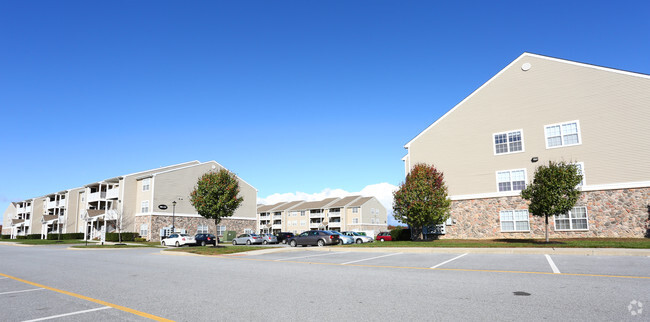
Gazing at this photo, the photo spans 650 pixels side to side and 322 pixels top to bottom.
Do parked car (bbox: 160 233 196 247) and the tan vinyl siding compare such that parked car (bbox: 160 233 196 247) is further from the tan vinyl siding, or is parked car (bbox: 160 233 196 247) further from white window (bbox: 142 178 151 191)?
the tan vinyl siding

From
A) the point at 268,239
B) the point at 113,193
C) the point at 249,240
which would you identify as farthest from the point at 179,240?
the point at 113,193

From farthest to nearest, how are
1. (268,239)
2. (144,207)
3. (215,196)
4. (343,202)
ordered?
(343,202), (144,207), (268,239), (215,196)

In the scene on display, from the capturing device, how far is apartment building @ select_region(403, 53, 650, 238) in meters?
24.5

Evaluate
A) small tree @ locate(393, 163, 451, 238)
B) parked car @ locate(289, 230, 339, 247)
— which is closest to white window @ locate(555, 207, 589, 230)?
small tree @ locate(393, 163, 451, 238)

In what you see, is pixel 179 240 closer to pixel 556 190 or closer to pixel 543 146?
pixel 556 190

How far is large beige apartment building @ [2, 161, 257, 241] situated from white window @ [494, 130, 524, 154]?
3589 centimetres

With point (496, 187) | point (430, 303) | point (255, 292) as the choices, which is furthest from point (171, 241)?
point (430, 303)

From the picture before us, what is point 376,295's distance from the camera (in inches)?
316

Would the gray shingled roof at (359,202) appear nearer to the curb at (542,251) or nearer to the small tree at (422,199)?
the small tree at (422,199)

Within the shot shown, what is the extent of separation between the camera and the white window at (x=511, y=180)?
28.0m

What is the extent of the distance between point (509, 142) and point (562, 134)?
341 cm

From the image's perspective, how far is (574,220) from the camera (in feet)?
85.5

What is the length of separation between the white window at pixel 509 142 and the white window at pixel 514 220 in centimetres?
448

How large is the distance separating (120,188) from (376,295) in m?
55.5
